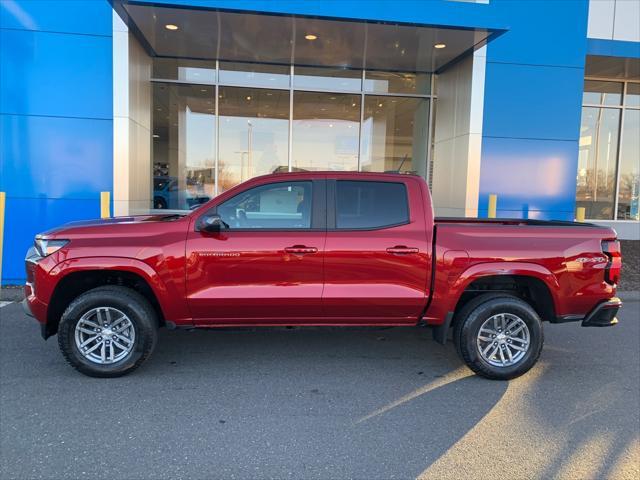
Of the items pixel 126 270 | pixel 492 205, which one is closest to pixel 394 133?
pixel 492 205

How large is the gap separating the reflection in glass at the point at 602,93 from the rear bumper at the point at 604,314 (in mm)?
12323

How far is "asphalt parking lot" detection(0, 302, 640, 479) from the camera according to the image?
10.3 ft

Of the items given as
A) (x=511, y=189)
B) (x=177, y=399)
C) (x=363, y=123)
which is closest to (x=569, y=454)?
(x=177, y=399)

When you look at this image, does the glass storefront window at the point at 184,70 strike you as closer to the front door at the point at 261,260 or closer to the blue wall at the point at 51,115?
the blue wall at the point at 51,115

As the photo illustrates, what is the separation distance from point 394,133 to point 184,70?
5462mm

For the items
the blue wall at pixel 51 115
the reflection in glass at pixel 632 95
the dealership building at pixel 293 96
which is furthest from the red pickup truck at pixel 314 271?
the reflection in glass at pixel 632 95

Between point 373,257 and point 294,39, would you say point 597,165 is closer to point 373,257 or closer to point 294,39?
point 294,39

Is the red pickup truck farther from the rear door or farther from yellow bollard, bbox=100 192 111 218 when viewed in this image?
yellow bollard, bbox=100 192 111 218

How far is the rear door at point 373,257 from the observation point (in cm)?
451

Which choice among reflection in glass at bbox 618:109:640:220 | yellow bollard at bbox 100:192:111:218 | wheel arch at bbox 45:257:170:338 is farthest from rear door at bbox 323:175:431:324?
reflection in glass at bbox 618:109:640:220

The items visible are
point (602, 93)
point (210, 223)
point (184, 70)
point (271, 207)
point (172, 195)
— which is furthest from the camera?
point (602, 93)

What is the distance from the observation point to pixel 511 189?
1040 centimetres

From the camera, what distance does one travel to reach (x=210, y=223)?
14.1ft

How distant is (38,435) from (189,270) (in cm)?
163
